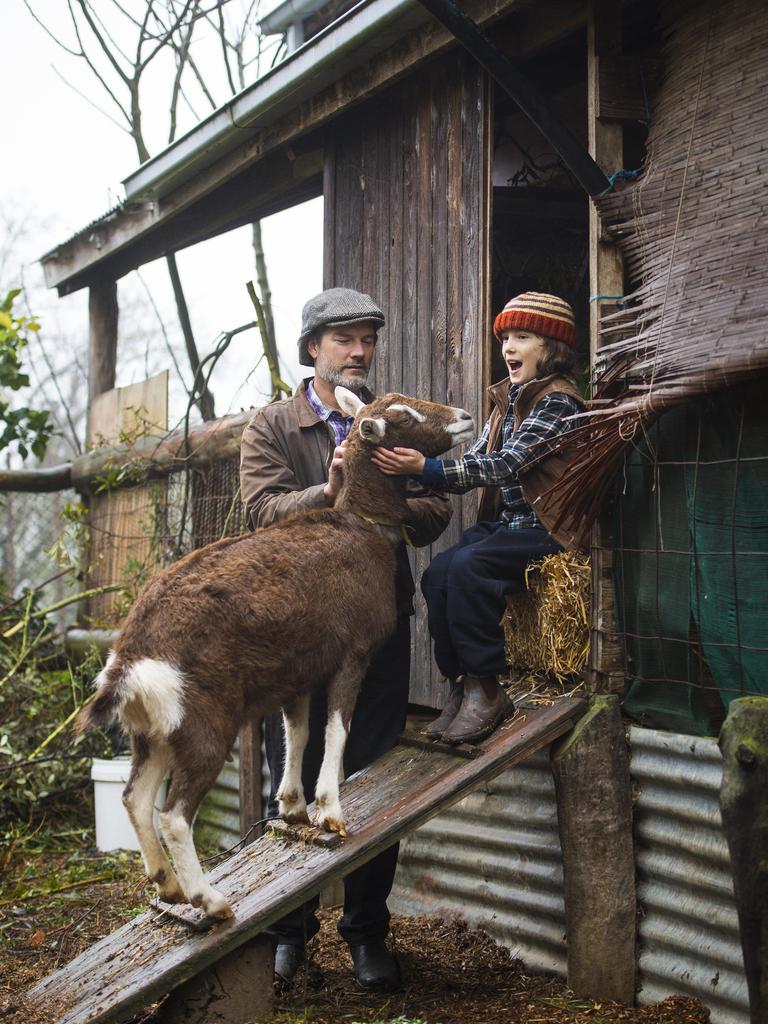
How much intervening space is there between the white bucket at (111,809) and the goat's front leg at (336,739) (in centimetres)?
367

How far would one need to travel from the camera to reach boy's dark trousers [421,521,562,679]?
499cm

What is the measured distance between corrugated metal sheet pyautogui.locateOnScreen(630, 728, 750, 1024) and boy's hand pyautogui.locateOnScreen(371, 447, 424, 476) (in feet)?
4.84

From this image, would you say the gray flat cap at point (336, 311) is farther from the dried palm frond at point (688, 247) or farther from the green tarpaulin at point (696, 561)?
the green tarpaulin at point (696, 561)

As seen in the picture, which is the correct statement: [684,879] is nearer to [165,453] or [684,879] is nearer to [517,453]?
[517,453]

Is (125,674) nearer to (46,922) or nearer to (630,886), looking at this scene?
(630,886)

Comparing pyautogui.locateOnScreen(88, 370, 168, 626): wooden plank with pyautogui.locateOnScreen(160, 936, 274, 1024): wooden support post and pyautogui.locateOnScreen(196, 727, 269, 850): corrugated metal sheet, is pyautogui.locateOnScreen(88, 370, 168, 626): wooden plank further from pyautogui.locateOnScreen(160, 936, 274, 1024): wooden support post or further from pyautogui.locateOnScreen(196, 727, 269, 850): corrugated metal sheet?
pyautogui.locateOnScreen(160, 936, 274, 1024): wooden support post

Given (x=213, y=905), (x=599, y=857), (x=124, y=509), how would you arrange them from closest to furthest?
(x=213, y=905)
(x=599, y=857)
(x=124, y=509)

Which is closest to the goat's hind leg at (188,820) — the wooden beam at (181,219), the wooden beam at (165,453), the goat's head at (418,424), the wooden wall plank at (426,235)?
the goat's head at (418,424)

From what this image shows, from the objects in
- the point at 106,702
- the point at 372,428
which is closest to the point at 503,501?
the point at 372,428

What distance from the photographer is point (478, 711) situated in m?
5.03

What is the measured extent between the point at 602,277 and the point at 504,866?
9.45 ft

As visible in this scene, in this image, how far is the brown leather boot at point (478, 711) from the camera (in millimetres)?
5000

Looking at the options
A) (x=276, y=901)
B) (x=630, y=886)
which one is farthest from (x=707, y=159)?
(x=276, y=901)

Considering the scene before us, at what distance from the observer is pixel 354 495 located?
517 centimetres
